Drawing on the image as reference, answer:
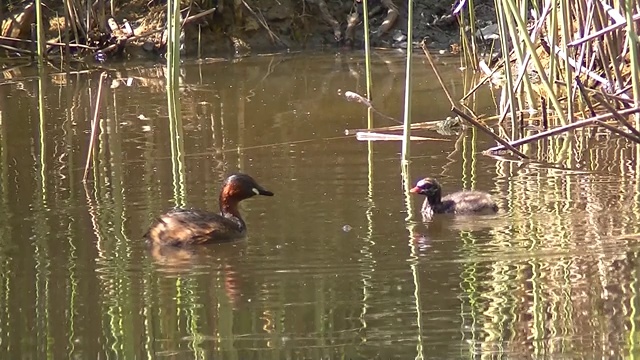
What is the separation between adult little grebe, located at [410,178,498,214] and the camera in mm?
6832

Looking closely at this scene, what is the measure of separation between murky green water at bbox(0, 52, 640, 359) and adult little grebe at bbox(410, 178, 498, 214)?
0.10 meters

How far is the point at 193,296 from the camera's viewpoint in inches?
215

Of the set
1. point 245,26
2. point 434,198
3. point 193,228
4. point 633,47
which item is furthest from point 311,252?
point 245,26

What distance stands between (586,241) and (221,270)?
175 centimetres

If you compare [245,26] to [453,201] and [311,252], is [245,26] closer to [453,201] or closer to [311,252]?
[453,201]

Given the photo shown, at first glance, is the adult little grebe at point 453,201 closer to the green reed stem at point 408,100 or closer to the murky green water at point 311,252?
the murky green water at point 311,252

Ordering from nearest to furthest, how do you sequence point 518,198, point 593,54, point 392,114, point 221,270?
point 221,270
point 518,198
point 593,54
point 392,114

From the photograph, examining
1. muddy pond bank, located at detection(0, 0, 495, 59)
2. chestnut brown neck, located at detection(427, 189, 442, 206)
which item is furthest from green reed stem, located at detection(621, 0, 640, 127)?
muddy pond bank, located at detection(0, 0, 495, 59)

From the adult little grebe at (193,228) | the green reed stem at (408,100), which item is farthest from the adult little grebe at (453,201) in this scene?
the adult little grebe at (193,228)

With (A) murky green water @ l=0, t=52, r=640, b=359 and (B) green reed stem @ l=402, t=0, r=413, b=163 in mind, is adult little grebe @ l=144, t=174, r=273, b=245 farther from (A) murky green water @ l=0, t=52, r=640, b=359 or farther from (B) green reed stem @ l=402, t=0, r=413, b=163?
(B) green reed stem @ l=402, t=0, r=413, b=163

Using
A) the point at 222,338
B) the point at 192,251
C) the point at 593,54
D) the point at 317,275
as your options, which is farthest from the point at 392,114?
the point at 222,338

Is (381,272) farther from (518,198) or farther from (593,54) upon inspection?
(593,54)

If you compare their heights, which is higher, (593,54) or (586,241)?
(593,54)

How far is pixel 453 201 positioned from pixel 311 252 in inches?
50.3
